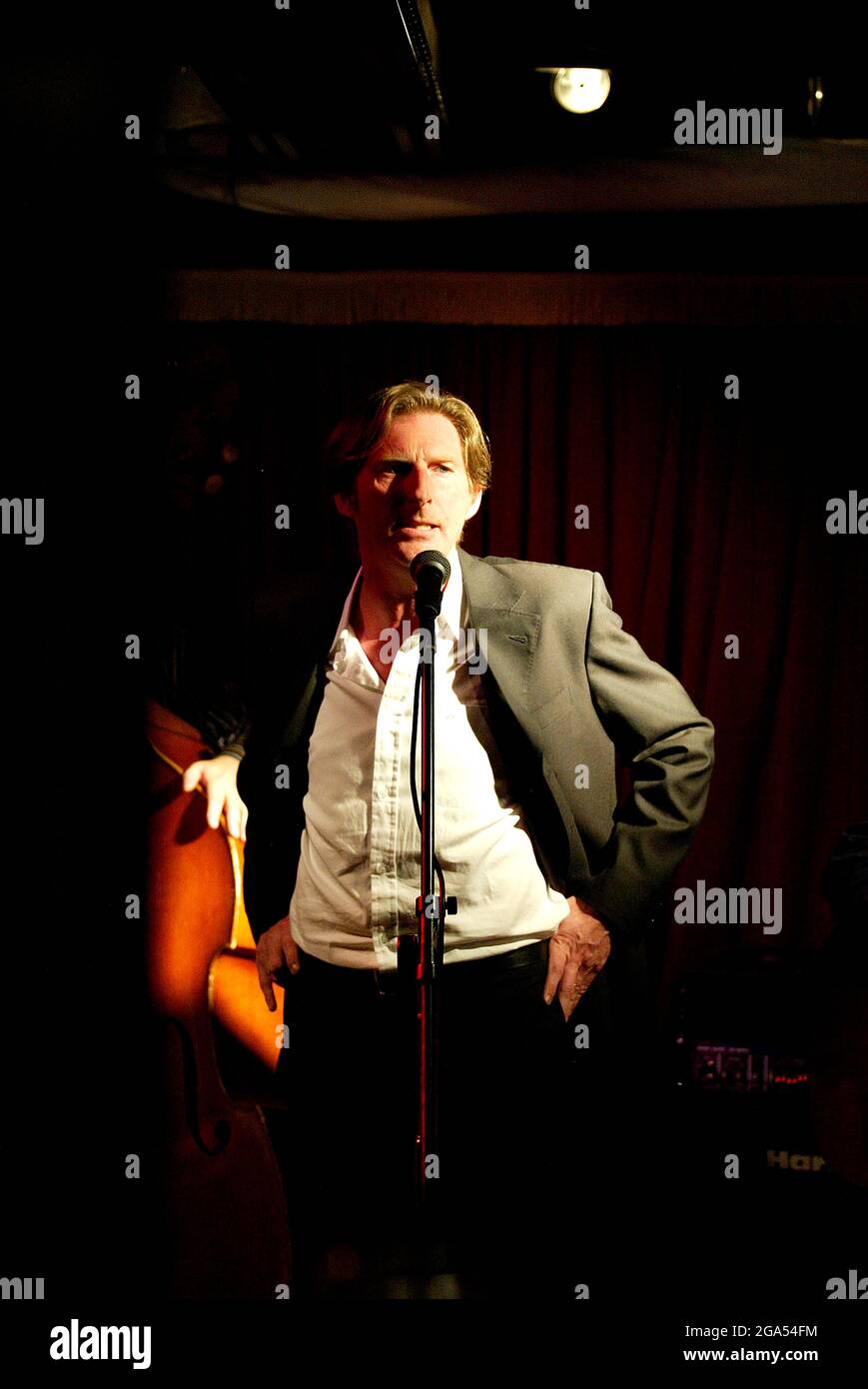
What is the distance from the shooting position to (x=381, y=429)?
108 inches

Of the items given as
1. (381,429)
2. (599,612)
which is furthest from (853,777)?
(381,429)

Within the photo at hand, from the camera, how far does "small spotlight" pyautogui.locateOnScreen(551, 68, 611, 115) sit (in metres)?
3.12

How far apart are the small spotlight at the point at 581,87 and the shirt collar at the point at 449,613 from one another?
1.33 metres

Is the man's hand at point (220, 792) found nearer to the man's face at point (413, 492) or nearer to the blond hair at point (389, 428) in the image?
the man's face at point (413, 492)

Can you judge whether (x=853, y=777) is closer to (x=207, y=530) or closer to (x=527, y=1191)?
(x=527, y=1191)

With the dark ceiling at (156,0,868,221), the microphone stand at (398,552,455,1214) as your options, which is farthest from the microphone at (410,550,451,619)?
the dark ceiling at (156,0,868,221)

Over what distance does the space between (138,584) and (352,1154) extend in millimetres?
1469

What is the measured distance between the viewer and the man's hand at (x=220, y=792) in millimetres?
2723

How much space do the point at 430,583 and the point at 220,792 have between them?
0.88 metres

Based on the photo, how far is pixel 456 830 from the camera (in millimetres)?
2652
